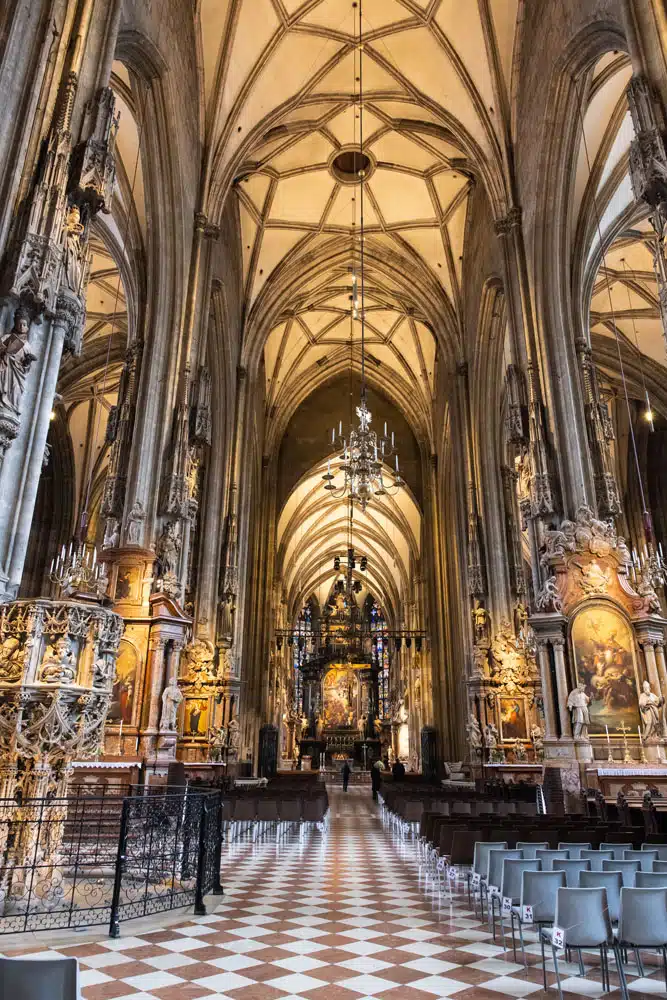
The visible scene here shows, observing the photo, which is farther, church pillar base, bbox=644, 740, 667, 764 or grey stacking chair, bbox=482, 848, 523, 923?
church pillar base, bbox=644, 740, 667, 764

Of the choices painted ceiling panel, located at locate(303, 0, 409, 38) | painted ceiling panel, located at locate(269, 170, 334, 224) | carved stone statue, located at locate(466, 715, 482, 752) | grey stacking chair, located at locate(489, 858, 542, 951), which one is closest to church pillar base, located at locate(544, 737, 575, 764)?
carved stone statue, located at locate(466, 715, 482, 752)

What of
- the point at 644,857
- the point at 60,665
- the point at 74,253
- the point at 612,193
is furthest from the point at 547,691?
the point at 612,193

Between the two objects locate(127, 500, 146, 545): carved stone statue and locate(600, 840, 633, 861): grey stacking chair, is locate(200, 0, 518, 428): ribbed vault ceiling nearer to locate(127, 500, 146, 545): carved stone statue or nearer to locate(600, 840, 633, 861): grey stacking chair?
locate(127, 500, 146, 545): carved stone statue

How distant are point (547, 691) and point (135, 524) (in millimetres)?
7869

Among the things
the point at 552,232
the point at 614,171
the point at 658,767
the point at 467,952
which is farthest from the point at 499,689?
the point at 467,952

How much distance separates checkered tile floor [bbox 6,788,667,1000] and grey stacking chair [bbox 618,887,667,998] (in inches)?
16.7

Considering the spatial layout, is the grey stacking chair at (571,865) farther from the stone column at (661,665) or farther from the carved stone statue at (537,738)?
the carved stone statue at (537,738)

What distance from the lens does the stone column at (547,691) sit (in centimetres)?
1188

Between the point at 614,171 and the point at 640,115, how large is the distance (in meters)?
7.89

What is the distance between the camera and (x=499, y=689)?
18094 millimetres

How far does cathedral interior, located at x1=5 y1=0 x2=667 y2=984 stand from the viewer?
7.25 meters

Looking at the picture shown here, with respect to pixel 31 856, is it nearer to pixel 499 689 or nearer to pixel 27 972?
pixel 27 972

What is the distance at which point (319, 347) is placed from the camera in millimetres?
29203

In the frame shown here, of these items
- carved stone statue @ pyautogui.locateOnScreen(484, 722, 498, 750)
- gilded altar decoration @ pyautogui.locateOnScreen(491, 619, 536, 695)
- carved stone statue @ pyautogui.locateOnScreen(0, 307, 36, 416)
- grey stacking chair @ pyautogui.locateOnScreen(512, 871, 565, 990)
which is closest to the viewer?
grey stacking chair @ pyautogui.locateOnScreen(512, 871, 565, 990)
